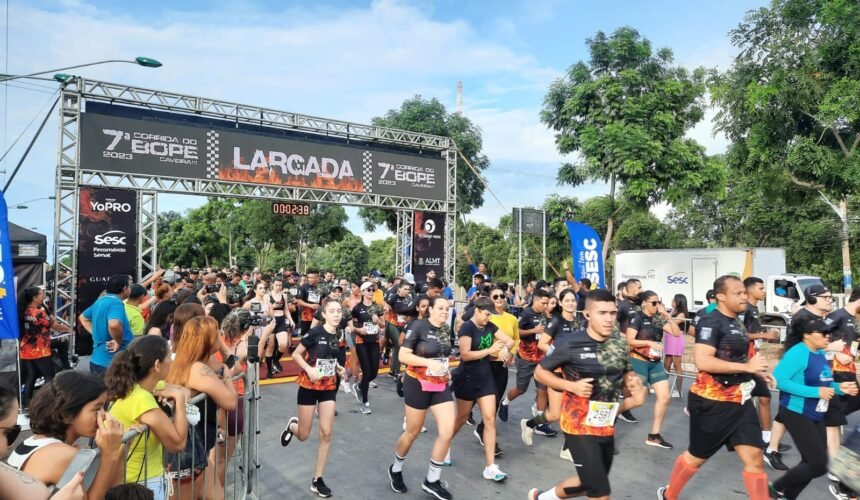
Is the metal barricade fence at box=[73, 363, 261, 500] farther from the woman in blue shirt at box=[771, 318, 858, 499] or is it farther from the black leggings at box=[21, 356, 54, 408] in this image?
the woman in blue shirt at box=[771, 318, 858, 499]

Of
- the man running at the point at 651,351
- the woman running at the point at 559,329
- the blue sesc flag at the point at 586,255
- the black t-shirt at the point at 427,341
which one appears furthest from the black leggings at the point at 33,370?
the blue sesc flag at the point at 586,255

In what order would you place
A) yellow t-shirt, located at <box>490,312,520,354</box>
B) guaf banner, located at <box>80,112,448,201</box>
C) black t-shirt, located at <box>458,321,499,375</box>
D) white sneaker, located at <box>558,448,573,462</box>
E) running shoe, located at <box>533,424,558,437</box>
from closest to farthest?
1. black t-shirt, located at <box>458,321,499,375</box>
2. white sneaker, located at <box>558,448,573,462</box>
3. running shoe, located at <box>533,424,558,437</box>
4. yellow t-shirt, located at <box>490,312,520,354</box>
5. guaf banner, located at <box>80,112,448,201</box>

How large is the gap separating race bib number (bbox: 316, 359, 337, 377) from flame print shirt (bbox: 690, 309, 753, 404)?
3.17 m

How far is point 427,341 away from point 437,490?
1324mm

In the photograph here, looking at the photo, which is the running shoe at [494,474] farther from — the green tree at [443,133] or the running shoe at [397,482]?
the green tree at [443,133]

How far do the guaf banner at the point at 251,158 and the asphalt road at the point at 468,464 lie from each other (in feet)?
28.9

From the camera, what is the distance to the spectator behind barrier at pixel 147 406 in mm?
2754

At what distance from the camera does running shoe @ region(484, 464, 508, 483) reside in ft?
17.1

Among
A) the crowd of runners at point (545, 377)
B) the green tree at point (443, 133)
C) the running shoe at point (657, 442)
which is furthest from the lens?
the green tree at point (443, 133)

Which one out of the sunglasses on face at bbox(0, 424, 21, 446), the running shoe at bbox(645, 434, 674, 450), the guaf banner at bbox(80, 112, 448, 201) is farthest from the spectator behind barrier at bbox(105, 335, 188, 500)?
the guaf banner at bbox(80, 112, 448, 201)

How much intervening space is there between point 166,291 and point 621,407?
6615 millimetres

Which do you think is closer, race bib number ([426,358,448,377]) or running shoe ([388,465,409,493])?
race bib number ([426,358,448,377])

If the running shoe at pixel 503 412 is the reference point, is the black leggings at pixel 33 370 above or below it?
above

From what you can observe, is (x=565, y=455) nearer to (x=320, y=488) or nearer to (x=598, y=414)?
(x=598, y=414)
